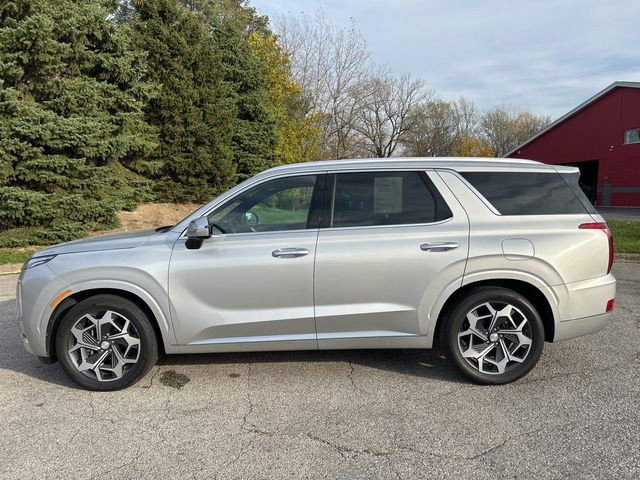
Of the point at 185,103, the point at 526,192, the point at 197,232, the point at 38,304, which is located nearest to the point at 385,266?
the point at 526,192

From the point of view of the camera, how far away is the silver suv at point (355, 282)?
11.4 ft

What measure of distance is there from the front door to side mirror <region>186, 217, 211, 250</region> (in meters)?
0.06

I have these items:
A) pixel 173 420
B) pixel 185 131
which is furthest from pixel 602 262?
pixel 185 131

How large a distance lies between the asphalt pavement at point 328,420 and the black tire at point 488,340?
10cm

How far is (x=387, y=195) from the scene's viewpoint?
365 cm

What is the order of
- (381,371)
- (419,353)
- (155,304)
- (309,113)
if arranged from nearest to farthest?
1. (155,304)
2. (381,371)
3. (419,353)
4. (309,113)

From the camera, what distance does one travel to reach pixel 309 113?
92.1 feet

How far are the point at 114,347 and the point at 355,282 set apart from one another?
1999 millimetres

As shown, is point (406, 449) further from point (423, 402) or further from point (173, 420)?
point (173, 420)

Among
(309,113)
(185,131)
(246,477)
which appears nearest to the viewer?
(246,477)

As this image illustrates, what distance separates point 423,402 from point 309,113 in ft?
86.8

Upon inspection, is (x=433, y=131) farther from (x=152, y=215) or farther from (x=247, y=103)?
(x=152, y=215)

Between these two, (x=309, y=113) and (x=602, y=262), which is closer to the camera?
(x=602, y=262)

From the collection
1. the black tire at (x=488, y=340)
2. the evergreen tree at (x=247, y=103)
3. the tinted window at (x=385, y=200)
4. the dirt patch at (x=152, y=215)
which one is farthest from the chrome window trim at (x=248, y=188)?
the evergreen tree at (x=247, y=103)
